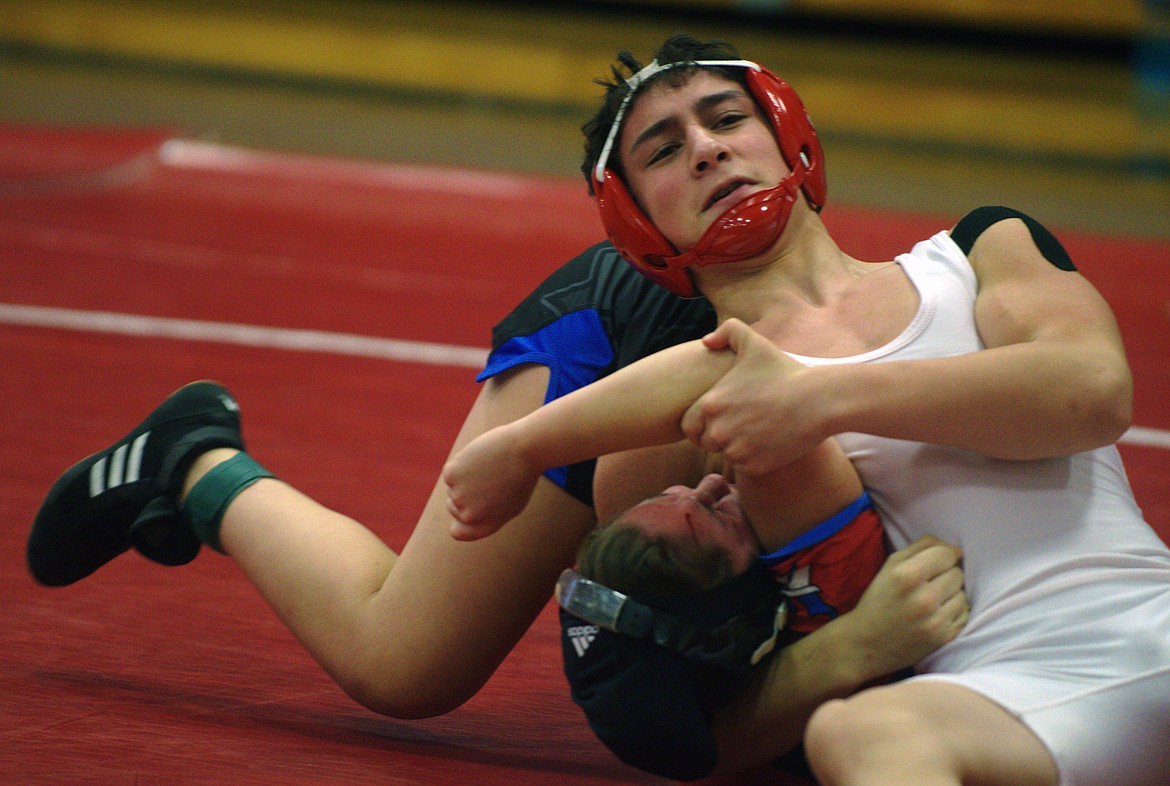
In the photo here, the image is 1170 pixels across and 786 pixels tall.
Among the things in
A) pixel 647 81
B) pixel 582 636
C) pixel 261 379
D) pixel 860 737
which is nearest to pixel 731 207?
pixel 647 81

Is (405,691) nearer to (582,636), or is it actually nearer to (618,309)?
(582,636)

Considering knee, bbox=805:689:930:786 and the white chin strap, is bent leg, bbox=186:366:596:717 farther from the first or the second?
knee, bbox=805:689:930:786

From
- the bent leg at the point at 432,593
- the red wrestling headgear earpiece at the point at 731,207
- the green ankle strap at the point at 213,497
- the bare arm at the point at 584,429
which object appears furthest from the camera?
the green ankle strap at the point at 213,497

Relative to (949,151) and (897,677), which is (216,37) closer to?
(949,151)

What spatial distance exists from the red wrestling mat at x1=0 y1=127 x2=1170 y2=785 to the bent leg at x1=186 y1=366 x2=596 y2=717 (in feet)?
0.28

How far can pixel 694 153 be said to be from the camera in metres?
1.95

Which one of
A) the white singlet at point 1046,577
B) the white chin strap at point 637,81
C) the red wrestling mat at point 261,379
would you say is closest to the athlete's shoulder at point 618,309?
the white chin strap at point 637,81

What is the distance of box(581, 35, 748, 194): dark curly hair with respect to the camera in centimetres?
206

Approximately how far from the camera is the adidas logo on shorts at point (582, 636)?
5.57 ft

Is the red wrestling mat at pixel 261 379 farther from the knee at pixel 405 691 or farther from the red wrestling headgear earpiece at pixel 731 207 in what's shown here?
the red wrestling headgear earpiece at pixel 731 207

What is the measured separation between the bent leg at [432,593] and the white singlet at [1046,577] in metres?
0.51

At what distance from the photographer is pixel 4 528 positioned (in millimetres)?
2707

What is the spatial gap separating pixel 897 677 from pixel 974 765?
A: 321 millimetres

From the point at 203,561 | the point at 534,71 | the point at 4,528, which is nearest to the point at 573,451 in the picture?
the point at 203,561
